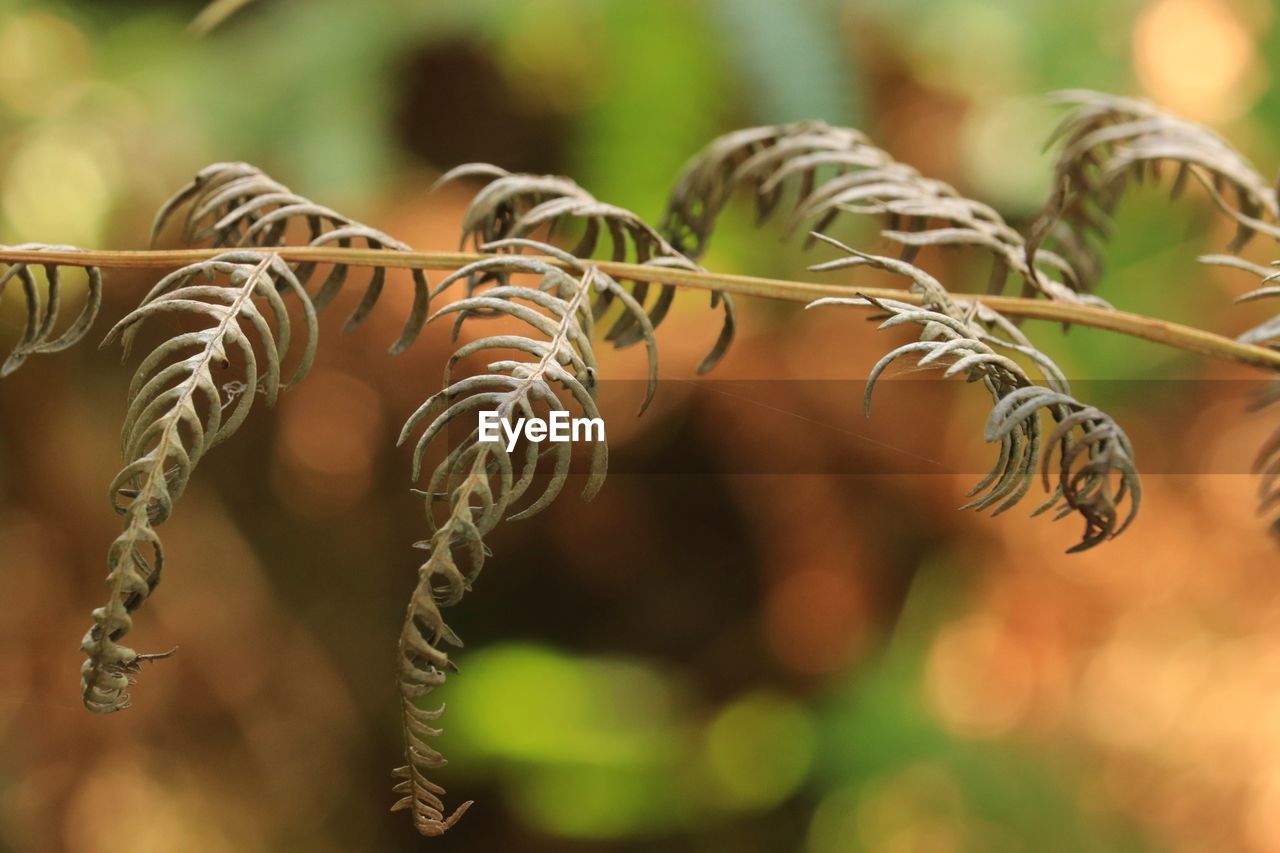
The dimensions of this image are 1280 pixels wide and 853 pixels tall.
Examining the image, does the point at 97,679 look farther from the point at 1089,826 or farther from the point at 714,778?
the point at 1089,826

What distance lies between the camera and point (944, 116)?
1.60 meters

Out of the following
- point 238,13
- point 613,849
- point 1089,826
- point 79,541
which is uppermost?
point 238,13

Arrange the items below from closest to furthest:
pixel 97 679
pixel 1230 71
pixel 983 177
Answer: pixel 97 679 → pixel 983 177 → pixel 1230 71

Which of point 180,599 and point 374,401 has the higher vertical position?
point 374,401

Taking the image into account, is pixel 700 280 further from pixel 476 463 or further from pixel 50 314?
pixel 50 314

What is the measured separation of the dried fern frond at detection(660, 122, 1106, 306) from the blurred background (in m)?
0.46

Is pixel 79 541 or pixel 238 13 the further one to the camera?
pixel 238 13

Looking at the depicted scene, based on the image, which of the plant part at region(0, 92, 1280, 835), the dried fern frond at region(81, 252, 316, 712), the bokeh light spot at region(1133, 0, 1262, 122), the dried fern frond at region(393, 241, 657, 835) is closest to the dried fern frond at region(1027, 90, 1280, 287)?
the plant part at region(0, 92, 1280, 835)

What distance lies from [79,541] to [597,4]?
1.02 metres

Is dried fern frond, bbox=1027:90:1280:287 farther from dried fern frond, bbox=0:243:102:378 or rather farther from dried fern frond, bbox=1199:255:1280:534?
dried fern frond, bbox=0:243:102:378

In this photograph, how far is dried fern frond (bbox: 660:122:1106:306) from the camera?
0.60 m

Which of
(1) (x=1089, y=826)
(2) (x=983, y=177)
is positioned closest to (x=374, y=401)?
(2) (x=983, y=177)

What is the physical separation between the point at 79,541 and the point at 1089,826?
1.32m

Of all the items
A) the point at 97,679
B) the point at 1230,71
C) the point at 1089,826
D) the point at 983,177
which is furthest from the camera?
the point at 1230,71
